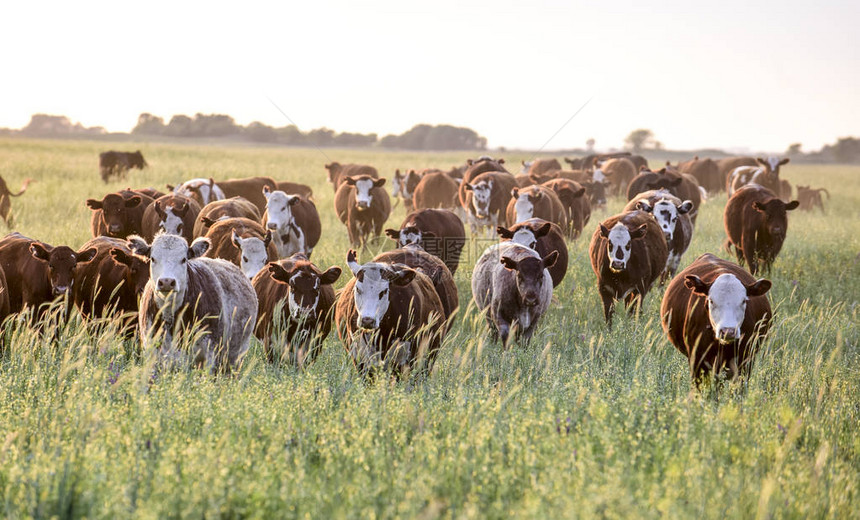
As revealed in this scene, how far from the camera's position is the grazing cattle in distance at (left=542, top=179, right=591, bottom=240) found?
14.0m

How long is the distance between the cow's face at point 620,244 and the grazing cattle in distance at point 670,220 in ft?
4.65

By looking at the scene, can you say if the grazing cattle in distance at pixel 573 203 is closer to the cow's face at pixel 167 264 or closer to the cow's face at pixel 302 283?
the cow's face at pixel 302 283

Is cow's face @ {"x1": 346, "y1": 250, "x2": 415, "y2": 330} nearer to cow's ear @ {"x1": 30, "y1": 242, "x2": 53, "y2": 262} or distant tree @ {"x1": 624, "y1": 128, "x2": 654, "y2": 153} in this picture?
cow's ear @ {"x1": 30, "y1": 242, "x2": 53, "y2": 262}

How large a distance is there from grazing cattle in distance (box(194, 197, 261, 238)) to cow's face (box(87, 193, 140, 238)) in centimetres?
97

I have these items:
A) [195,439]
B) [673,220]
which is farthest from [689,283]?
[673,220]

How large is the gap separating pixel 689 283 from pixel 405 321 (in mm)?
2176

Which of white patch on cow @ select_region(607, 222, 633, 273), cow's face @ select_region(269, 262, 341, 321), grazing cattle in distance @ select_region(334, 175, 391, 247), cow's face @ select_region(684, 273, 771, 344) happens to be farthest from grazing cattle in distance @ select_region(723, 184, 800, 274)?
cow's face @ select_region(269, 262, 341, 321)

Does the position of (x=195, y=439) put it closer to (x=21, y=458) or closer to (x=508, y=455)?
(x=21, y=458)

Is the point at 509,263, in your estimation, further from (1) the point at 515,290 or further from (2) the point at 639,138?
(2) the point at 639,138

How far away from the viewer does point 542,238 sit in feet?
28.9

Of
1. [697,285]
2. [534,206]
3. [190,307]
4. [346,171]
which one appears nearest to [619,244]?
[697,285]

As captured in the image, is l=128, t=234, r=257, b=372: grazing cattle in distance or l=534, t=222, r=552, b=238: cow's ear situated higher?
l=534, t=222, r=552, b=238: cow's ear

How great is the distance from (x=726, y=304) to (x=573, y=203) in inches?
377

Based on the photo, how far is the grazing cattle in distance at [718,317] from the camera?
16.9 feet
